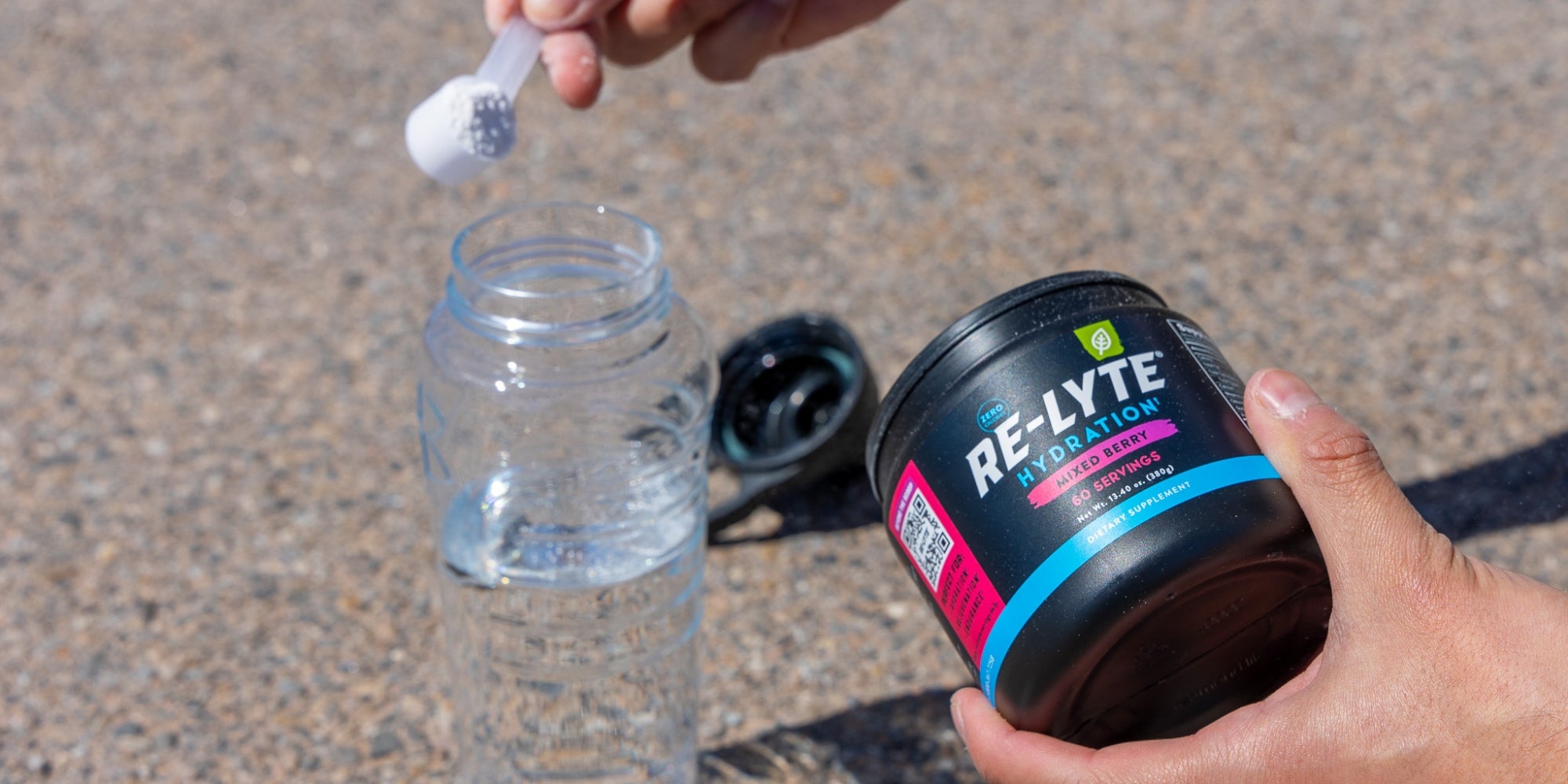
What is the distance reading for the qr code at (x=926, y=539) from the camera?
159 cm

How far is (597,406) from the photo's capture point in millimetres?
2477

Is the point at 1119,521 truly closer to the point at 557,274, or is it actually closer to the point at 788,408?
the point at 557,274

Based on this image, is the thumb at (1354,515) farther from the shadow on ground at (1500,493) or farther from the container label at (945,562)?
the shadow on ground at (1500,493)

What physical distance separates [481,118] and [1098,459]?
1023mm

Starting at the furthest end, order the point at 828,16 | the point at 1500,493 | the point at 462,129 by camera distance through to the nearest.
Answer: the point at 1500,493 → the point at 828,16 → the point at 462,129

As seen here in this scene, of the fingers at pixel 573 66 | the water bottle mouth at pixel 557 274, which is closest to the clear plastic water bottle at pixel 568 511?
the water bottle mouth at pixel 557 274

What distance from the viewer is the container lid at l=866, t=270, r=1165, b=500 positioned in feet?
5.28

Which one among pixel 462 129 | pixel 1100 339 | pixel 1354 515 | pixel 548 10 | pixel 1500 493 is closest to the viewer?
pixel 1354 515

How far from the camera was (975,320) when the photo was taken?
1.61 metres

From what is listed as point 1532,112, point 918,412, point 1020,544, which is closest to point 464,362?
point 918,412

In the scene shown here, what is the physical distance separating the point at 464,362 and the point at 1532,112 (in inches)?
128

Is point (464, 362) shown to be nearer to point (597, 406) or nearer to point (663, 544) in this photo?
point (597, 406)

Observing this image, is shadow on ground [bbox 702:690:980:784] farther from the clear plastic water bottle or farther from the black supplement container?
the black supplement container

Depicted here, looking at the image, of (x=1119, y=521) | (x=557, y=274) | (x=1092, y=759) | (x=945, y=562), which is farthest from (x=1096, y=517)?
(x=557, y=274)
